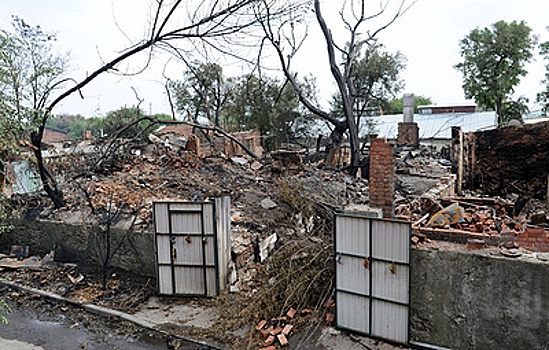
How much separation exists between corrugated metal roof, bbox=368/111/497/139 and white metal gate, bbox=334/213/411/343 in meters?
22.5

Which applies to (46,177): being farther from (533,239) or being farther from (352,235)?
(533,239)

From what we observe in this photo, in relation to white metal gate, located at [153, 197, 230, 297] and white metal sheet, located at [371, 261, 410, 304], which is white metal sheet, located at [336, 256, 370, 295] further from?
white metal gate, located at [153, 197, 230, 297]

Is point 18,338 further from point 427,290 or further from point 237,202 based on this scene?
point 427,290

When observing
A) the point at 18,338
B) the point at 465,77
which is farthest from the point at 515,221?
the point at 465,77

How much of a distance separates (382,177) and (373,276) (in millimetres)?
1896

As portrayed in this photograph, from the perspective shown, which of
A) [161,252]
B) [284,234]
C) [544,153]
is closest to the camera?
[161,252]

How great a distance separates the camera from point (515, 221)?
272 inches

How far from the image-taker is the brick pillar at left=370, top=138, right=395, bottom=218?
7555 millimetres

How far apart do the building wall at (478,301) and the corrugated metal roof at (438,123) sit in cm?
2292

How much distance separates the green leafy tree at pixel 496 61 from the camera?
3112 centimetres

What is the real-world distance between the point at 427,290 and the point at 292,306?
8.17ft

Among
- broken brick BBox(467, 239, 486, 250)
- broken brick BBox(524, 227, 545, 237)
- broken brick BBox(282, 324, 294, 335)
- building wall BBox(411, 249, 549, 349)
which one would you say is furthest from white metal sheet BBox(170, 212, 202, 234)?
broken brick BBox(524, 227, 545, 237)

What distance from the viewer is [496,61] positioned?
32.1 metres

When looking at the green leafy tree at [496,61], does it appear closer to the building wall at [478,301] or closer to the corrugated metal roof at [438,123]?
the corrugated metal roof at [438,123]
